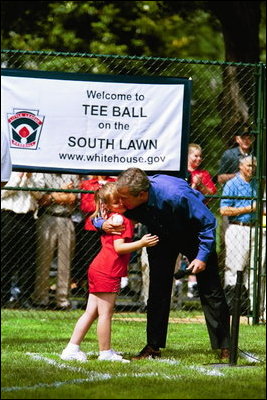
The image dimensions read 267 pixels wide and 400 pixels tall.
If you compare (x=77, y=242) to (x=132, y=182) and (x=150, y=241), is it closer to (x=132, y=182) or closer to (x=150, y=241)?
(x=150, y=241)

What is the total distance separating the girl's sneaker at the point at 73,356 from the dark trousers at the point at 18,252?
4.91 meters

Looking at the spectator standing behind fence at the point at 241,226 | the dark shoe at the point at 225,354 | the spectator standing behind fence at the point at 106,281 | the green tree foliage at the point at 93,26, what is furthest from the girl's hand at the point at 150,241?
the green tree foliage at the point at 93,26

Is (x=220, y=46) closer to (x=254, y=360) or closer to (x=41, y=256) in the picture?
(x=41, y=256)

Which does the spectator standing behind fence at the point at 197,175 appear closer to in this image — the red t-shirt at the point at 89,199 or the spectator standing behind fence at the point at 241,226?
the spectator standing behind fence at the point at 241,226

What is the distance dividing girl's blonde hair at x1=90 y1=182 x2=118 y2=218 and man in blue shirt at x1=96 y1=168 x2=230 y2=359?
16 cm

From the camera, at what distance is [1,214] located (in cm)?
1406

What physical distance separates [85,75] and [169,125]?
1.09 m

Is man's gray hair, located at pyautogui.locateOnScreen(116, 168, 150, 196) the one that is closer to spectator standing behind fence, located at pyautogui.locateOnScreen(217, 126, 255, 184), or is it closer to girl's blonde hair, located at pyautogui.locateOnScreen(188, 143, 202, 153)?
girl's blonde hair, located at pyautogui.locateOnScreen(188, 143, 202, 153)

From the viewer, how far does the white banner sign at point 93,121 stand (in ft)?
40.3

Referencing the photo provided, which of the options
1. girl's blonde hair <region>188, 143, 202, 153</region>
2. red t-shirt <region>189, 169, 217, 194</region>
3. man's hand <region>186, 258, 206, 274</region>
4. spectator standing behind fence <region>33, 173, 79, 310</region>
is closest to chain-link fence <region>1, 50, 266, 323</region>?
spectator standing behind fence <region>33, 173, 79, 310</region>

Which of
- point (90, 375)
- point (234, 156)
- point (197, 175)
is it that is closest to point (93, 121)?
point (197, 175)

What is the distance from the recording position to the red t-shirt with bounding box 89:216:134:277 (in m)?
9.24

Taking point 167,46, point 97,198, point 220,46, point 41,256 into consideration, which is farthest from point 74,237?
point 220,46

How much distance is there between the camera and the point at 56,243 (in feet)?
46.6
